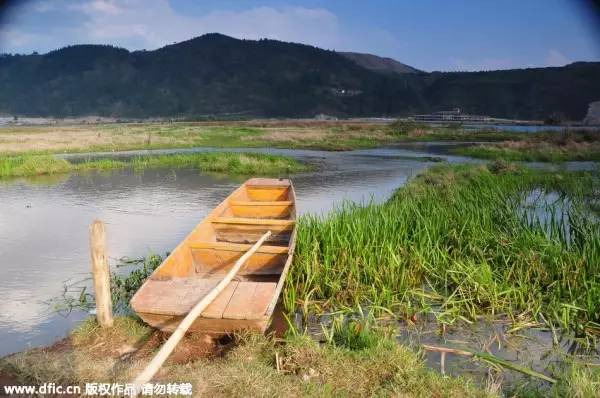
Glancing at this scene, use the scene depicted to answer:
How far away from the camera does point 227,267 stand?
7004 mm

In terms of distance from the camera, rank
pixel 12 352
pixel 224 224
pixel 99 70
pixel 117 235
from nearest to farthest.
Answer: pixel 12 352
pixel 224 224
pixel 117 235
pixel 99 70

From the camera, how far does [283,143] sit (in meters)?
37.9

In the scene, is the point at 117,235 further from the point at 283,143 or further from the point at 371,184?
the point at 283,143

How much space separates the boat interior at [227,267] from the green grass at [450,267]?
19.2 inches

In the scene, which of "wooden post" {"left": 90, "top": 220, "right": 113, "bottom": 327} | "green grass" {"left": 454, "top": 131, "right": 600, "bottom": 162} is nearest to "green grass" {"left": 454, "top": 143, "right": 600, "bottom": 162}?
"green grass" {"left": 454, "top": 131, "right": 600, "bottom": 162}

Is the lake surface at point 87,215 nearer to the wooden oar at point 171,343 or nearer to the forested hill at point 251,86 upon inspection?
the wooden oar at point 171,343

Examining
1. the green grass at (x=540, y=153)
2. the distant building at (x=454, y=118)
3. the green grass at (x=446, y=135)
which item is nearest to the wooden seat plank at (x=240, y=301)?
the green grass at (x=540, y=153)

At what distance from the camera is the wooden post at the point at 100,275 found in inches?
204

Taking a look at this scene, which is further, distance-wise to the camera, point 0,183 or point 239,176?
point 239,176

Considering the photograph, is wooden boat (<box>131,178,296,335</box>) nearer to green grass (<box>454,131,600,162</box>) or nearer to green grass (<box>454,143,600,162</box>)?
green grass (<box>454,143,600,162</box>)

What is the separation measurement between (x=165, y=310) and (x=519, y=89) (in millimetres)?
113735

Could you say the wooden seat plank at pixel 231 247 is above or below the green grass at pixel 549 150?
below

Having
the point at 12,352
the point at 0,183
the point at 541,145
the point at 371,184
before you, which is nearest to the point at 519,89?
the point at 541,145

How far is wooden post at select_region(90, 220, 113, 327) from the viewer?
204 inches
